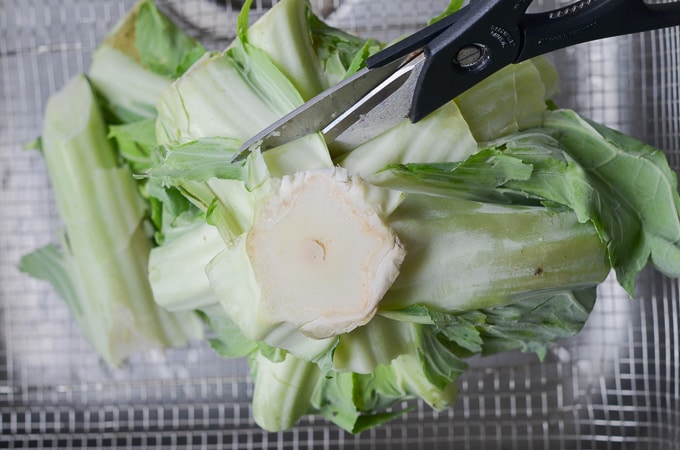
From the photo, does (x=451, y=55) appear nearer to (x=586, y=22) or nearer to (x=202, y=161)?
(x=586, y=22)

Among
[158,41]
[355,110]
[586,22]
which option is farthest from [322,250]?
[158,41]

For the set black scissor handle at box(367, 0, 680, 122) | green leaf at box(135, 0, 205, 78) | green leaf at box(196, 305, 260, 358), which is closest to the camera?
black scissor handle at box(367, 0, 680, 122)

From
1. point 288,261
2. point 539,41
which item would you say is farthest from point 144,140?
point 539,41

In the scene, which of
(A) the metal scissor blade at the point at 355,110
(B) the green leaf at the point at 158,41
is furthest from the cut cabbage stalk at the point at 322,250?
(B) the green leaf at the point at 158,41

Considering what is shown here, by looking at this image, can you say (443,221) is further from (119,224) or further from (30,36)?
(30,36)

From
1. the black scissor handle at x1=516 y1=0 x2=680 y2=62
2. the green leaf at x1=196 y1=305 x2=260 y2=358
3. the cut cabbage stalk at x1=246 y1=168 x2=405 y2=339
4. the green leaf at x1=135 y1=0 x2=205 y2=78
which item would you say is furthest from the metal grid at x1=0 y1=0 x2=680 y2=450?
the cut cabbage stalk at x1=246 y1=168 x2=405 y2=339

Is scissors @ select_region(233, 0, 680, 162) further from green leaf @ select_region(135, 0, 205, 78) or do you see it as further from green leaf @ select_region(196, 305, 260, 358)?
green leaf @ select_region(135, 0, 205, 78)
